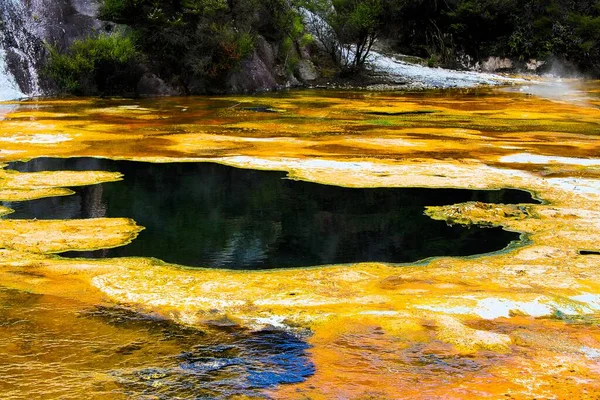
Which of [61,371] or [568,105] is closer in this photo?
[61,371]

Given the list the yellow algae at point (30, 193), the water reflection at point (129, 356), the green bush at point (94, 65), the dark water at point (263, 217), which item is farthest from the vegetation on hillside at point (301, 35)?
the water reflection at point (129, 356)

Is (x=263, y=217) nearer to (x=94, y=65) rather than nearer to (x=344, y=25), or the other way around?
(x=94, y=65)

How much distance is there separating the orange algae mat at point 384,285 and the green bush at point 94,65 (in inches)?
364

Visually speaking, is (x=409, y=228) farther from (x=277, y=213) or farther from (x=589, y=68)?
(x=589, y=68)

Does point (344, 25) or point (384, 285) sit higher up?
point (344, 25)

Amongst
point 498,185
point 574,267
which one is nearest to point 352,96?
point 498,185

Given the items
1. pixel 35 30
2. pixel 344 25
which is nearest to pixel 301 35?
pixel 344 25

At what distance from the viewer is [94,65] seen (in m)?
20.6

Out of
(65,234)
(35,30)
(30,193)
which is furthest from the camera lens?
(35,30)

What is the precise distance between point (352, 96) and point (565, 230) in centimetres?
1608

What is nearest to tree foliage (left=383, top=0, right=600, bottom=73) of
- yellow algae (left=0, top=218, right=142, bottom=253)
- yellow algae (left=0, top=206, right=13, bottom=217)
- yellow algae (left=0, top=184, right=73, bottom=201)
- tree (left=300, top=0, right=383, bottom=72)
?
tree (left=300, top=0, right=383, bottom=72)

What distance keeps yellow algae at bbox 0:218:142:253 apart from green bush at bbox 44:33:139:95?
47.3 ft

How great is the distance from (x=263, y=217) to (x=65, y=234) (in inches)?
75.1

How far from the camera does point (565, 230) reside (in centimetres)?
651
